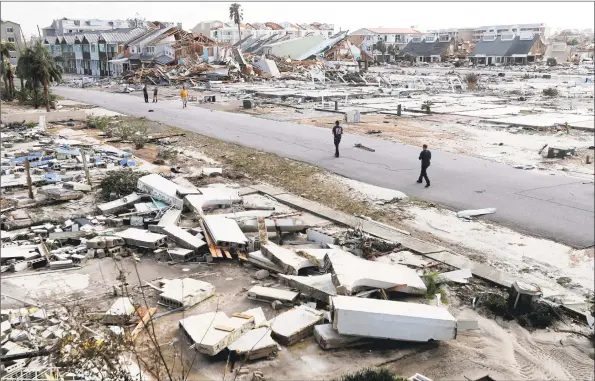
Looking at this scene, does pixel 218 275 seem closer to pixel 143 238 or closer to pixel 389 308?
pixel 143 238

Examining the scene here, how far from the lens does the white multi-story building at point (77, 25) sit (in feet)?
369

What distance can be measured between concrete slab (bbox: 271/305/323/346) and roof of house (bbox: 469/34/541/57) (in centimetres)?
8942

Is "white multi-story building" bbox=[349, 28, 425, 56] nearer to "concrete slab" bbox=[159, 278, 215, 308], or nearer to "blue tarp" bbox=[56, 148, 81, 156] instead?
"blue tarp" bbox=[56, 148, 81, 156]

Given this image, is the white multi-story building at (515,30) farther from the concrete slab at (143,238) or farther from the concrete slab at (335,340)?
the concrete slab at (335,340)

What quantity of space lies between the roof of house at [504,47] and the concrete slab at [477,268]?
86.3m

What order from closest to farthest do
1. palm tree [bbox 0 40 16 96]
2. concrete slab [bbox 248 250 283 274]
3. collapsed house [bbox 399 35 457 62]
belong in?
concrete slab [bbox 248 250 283 274]
palm tree [bbox 0 40 16 96]
collapsed house [bbox 399 35 457 62]

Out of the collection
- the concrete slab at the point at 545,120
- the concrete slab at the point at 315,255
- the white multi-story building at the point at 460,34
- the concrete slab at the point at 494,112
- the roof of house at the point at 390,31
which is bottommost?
the concrete slab at the point at 315,255

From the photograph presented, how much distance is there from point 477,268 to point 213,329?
472 centimetres

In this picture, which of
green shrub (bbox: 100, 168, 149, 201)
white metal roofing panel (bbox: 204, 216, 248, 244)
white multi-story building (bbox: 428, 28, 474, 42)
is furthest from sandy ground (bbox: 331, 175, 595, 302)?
white multi-story building (bbox: 428, 28, 474, 42)

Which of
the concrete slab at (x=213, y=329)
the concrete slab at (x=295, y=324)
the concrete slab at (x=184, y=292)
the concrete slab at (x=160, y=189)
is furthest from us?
the concrete slab at (x=160, y=189)

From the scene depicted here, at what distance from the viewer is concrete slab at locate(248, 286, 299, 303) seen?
756 cm

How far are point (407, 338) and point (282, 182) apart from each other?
885cm

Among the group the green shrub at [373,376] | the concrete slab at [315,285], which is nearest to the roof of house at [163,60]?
the concrete slab at [315,285]

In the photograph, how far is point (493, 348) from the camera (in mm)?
6469
